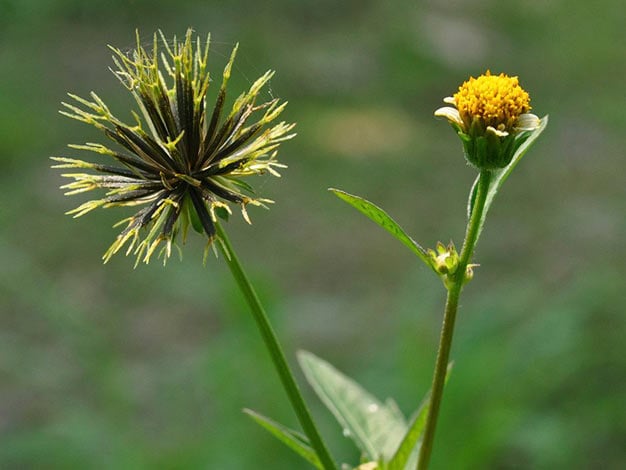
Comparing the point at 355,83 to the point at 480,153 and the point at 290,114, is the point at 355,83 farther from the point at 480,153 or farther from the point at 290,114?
the point at 480,153

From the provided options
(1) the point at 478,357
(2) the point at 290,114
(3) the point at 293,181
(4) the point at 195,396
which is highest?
(2) the point at 290,114

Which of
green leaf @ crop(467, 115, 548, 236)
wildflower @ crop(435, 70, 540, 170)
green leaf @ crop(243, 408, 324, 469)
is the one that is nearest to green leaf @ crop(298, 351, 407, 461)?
green leaf @ crop(243, 408, 324, 469)

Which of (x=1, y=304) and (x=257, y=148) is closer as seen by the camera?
(x=257, y=148)

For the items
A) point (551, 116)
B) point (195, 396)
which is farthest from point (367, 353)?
point (551, 116)

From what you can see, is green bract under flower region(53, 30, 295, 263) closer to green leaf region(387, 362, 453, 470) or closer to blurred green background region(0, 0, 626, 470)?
green leaf region(387, 362, 453, 470)

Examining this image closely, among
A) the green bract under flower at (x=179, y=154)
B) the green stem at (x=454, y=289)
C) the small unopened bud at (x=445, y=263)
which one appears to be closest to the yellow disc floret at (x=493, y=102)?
the green stem at (x=454, y=289)

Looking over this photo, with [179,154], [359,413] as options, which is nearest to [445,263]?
[179,154]

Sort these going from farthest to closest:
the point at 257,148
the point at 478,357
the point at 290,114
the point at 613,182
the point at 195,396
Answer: the point at 290,114 → the point at 613,182 → the point at 195,396 → the point at 478,357 → the point at 257,148
